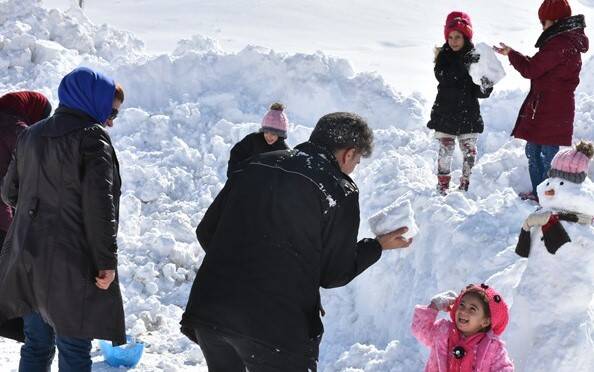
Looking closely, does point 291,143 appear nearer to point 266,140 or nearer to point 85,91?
point 266,140

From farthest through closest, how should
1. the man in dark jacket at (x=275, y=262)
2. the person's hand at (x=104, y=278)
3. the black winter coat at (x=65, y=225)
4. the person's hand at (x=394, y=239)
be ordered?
the person's hand at (x=104, y=278)
the black winter coat at (x=65, y=225)
the person's hand at (x=394, y=239)
the man in dark jacket at (x=275, y=262)

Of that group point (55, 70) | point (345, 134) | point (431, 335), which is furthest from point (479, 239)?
point (55, 70)

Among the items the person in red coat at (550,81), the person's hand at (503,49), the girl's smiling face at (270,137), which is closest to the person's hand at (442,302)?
the person in red coat at (550,81)

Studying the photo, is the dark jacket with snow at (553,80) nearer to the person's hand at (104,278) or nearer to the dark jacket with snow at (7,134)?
the person's hand at (104,278)

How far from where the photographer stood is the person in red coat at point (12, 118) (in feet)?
15.3

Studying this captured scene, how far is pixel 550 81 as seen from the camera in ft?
18.3

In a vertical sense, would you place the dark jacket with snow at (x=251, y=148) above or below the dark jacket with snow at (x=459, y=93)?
below

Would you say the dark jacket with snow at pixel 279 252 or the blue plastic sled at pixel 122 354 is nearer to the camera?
the dark jacket with snow at pixel 279 252

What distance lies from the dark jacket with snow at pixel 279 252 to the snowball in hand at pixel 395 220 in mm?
431

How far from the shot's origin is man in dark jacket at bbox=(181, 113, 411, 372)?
282 centimetres

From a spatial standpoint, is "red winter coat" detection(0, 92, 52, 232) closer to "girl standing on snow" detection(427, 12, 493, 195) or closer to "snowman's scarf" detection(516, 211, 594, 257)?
"girl standing on snow" detection(427, 12, 493, 195)

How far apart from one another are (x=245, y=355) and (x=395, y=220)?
97 cm

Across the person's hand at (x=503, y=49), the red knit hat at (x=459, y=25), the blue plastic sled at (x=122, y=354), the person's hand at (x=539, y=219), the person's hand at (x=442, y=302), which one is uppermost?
the red knit hat at (x=459, y=25)

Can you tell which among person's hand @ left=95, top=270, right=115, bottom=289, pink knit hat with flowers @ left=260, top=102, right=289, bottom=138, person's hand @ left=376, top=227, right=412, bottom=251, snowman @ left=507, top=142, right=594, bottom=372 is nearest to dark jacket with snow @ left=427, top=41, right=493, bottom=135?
pink knit hat with flowers @ left=260, top=102, right=289, bottom=138
